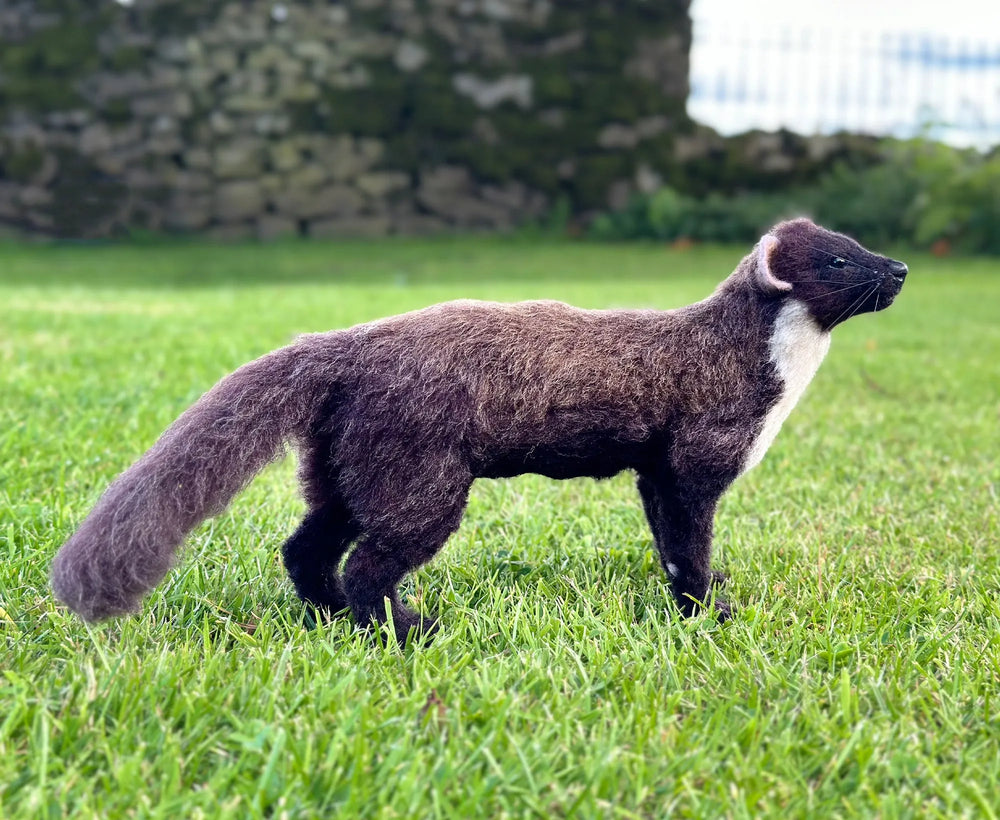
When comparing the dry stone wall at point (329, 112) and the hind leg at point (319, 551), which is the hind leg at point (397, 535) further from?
the dry stone wall at point (329, 112)

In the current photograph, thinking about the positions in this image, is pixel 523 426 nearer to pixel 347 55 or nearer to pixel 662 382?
pixel 662 382

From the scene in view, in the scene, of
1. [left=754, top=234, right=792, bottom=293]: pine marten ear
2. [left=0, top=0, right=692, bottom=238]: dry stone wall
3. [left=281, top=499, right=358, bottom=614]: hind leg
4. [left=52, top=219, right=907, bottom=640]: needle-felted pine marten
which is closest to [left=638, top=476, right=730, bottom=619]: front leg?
[left=52, top=219, right=907, bottom=640]: needle-felted pine marten

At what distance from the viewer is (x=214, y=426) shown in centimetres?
208

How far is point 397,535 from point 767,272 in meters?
1.04

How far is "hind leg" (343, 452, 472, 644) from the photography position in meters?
2.14

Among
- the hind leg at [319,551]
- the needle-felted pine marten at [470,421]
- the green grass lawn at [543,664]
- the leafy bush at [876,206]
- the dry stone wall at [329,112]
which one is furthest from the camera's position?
the dry stone wall at [329,112]

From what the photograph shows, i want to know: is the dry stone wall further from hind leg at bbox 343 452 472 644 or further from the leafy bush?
hind leg at bbox 343 452 472 644

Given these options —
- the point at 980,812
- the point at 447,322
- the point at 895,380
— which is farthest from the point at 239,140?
the point at 980,812

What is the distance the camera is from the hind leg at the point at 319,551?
93.3 inches

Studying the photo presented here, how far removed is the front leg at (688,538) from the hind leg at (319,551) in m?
0.74

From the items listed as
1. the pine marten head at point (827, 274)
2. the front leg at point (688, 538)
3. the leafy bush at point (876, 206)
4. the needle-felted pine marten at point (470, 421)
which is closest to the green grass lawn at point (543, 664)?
the front leg at point (688, 538)

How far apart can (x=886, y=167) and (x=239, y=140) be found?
8.90 m

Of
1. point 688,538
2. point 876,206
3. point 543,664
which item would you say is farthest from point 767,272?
point 876,206

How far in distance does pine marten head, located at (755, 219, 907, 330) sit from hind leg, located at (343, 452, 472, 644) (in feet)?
2.94
